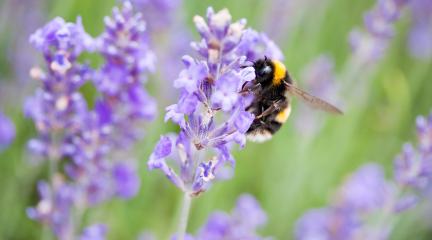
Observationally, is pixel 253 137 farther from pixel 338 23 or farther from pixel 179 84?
pixel 338 23

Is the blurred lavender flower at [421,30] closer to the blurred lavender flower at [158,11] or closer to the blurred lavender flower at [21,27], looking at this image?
the blurred lavender flower at [158,11]

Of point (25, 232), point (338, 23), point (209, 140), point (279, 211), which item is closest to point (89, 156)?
point (209, 140)

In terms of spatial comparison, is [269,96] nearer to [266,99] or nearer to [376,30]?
[266,99]

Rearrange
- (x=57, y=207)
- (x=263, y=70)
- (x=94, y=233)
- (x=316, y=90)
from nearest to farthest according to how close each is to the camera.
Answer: (x=263, y=70)
(x=94, y=233)
(x=57, y=207)
(x=316, y=90)

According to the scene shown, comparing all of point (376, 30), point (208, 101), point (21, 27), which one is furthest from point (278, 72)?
point (21, 27)

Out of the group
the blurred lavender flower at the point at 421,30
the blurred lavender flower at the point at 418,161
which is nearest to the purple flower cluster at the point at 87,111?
the blurred lavender flower at the point at 418,161
